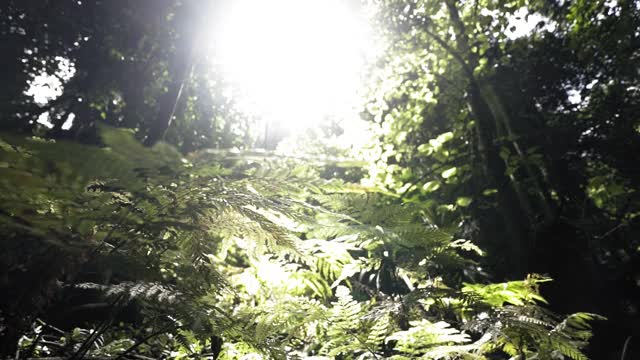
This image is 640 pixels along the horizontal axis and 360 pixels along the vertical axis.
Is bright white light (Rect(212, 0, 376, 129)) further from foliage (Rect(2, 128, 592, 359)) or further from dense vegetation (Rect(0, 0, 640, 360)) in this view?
foliage (Rect(2, 128, 592, 359))

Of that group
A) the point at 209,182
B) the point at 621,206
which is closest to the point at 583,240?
the point at 621,206

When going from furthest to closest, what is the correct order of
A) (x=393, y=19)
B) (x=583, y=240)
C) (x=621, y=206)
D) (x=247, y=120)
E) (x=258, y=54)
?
(x=247, y=120)
(x=258, y=54)
(x=393, y=19)
(x=621, y=206)
(x=583, y=240)

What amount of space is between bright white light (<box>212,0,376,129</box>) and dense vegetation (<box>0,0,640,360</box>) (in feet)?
1.99

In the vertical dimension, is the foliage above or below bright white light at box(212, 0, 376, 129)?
below

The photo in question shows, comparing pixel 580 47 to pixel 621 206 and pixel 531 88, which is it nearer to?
pixel 531 88

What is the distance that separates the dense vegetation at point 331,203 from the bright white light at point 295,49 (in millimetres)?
607

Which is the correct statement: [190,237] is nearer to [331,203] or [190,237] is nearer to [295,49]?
[331,203]

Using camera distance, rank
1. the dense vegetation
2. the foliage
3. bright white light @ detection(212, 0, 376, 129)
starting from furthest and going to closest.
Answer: bright white light @ detection(212, 0, 376, 129) < the dense vegetation < the foliage

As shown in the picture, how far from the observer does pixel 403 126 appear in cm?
614

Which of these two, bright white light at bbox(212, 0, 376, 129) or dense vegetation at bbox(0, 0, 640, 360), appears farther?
bright white light at bbox(212, 0, 376, 129)

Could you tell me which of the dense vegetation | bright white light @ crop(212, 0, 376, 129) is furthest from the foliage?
bright white light @ crop(212, 0, 376, 129)

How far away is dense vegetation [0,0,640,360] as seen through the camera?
2.64ft

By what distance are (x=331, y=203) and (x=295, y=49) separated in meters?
6.27

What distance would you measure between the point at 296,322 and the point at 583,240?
16.2 feet
